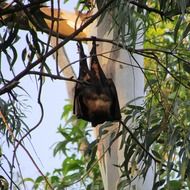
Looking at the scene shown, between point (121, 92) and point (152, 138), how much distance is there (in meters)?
0.64

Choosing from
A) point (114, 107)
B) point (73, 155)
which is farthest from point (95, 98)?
point (73, 155)

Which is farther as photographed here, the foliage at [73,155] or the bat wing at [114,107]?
the foliage at [73,155]

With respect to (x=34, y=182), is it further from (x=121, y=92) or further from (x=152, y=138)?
(x=152, y=138)

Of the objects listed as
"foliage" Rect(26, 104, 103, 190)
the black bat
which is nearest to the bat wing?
the black bat

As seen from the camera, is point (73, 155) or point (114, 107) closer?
point (114, 107)

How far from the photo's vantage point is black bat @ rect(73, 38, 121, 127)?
1240 millimetres

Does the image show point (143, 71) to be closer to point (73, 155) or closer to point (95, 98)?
point (95, 98)

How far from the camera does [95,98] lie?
48.7 inches

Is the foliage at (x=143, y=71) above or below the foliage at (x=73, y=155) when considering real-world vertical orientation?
above

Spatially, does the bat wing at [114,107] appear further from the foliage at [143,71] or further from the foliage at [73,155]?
the foliage at [73,155]

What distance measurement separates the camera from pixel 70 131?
272 cm

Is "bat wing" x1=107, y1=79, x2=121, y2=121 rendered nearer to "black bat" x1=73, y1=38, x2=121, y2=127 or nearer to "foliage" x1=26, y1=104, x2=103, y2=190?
"black bat" x1=73, y1=38, x2=121, y2=127

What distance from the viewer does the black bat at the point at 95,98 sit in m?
1.24

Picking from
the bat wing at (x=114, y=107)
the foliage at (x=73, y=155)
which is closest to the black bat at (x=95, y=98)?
the bat wing at (x=114, y=107)
